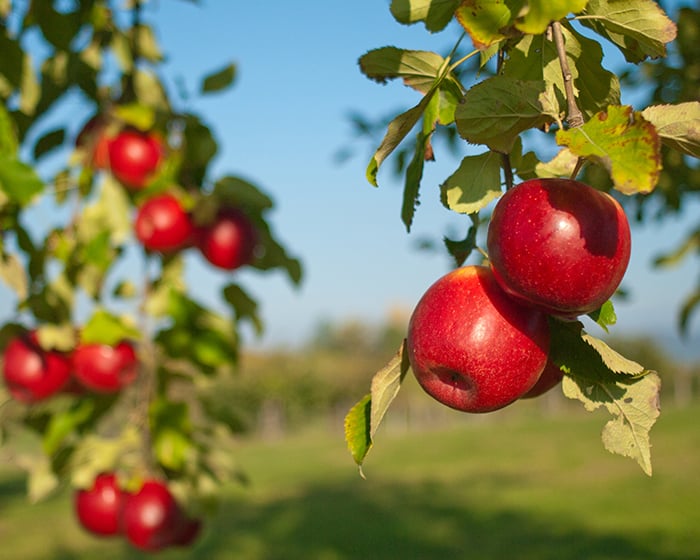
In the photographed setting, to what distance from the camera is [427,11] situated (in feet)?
2.22

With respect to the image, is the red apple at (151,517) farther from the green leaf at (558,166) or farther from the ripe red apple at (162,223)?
the green leaf at (558,166)

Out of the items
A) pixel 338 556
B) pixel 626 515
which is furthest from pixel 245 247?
pixel 626 515

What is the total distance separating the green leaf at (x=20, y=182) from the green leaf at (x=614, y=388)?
0.94m

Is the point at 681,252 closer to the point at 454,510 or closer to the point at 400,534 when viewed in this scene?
the point at 400,534

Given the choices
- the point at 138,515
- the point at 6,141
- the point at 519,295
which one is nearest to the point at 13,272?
the point at 6,141

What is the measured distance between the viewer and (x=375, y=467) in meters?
14.2

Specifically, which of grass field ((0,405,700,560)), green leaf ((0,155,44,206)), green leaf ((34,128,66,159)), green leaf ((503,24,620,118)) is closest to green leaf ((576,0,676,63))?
green leaf ((503,24,620,118))

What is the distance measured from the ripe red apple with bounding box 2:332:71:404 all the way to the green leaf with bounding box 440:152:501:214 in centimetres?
110

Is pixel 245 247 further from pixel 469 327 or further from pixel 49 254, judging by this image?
pixel 469 327

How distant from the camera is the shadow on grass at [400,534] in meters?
6.65

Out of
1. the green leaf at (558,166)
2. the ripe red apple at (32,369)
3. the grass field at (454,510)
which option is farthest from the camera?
the grass field at (454,510)

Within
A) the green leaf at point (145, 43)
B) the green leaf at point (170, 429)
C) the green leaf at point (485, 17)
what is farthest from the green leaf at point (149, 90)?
the green leaf at point (485, 17)

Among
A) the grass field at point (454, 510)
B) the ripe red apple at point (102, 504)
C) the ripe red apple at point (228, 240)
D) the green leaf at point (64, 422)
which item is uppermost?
the ripe red apple at point (228, 240)

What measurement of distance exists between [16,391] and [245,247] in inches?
21.4
